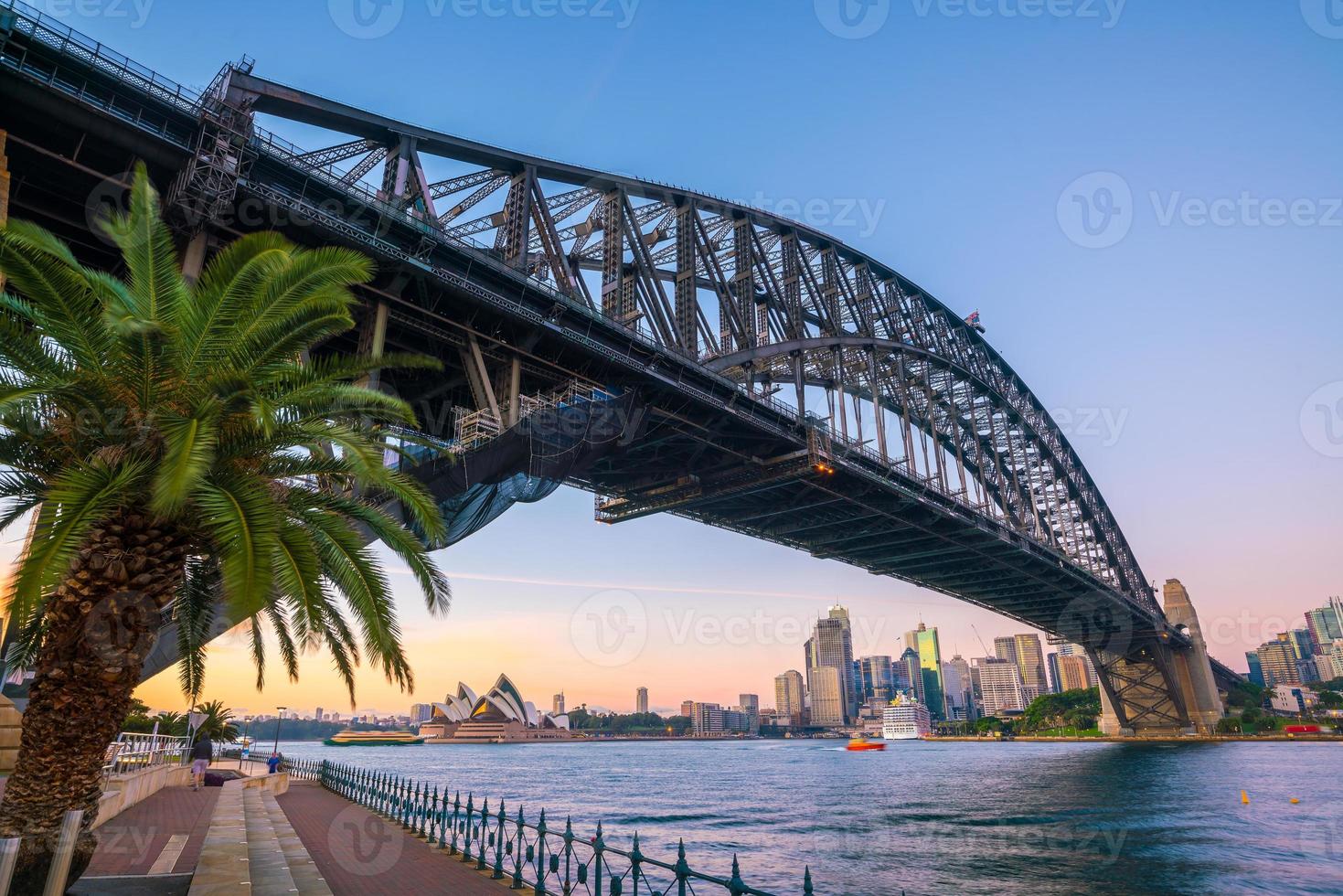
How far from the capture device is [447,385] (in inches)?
1124

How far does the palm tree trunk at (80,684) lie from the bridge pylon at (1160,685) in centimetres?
11778

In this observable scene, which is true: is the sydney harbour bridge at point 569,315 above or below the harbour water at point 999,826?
above

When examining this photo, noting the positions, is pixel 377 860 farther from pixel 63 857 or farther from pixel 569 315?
pixel 569 315

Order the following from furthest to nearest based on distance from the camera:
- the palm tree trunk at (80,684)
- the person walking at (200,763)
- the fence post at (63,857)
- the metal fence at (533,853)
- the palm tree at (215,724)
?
the palm tree at (215,724), the person walking at (200,763), the metal fence at (533,853), the palm tree trunk at (80,684), the fence post at (63,857)

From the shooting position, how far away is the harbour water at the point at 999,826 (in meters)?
22.7

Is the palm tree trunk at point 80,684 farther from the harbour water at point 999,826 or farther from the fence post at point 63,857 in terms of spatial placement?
the harbour water at point 999,826

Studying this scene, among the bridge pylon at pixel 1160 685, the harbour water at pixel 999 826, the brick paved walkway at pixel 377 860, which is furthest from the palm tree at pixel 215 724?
the bridge pylon at pixel 1160 685

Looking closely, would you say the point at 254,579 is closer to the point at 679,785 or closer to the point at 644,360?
the point at 644,360

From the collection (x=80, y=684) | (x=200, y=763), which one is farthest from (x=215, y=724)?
(x=80, y=684)

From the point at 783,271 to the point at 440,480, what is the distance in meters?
34.8

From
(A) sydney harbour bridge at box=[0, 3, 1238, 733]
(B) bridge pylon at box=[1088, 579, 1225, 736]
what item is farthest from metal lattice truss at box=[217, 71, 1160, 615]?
(B) bridge pylon at box=[1088, 579, 1225, 736]

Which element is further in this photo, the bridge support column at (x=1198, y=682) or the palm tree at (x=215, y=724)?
the bridge support column at (x=1198, y=682)

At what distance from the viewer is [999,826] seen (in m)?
33.7

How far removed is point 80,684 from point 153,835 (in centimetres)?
1037
